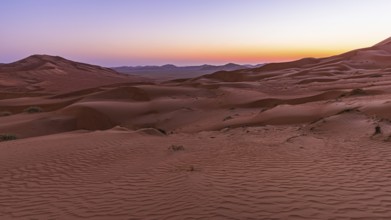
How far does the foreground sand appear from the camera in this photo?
5.26m

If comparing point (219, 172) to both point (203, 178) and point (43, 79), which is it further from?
point (43, 79)

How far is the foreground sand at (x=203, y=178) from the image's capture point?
5.26m

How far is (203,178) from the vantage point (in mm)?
6727

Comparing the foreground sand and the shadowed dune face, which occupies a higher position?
the shadowed dune face

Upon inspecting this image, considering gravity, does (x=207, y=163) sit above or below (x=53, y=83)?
below

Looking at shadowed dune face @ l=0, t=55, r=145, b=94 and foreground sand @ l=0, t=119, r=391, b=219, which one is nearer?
foreground sand @ l=0, t=119, r=391, b=219

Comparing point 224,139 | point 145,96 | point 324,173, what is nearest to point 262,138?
point 224,139

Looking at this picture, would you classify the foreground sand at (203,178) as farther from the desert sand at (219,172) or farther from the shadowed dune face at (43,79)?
the shadowed dune face at (43,79)

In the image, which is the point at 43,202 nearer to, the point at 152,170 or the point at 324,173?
the point at 152,170

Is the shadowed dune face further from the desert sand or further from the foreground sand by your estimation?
the foreground sand

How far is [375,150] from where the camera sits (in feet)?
28.4

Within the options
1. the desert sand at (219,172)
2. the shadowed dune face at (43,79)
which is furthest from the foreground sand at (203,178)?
the shadowed dune face at (43,79)

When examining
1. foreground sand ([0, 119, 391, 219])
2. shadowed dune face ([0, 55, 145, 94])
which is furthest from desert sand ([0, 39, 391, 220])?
shadowed dune face ([0, 55, 145, 94])

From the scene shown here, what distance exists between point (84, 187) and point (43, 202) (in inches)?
35.0
